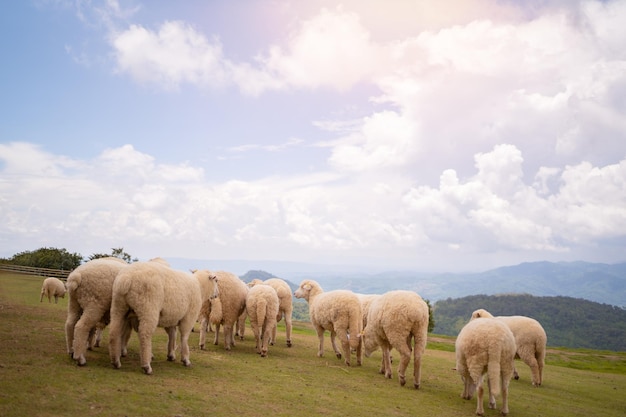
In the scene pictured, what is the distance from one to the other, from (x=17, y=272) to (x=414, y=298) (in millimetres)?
55326

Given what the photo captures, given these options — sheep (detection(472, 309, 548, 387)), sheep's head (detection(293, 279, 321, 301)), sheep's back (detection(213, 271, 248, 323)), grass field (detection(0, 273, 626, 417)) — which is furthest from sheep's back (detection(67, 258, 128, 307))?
sheep (detection(472, 309, 548, 387))

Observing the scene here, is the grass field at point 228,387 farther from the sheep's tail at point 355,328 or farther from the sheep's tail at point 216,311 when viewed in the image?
the sheep's tail at point 216,311

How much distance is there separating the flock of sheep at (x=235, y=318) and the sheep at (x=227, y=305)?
0.04 metres

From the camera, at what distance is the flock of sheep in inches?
391

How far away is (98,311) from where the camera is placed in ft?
33.9

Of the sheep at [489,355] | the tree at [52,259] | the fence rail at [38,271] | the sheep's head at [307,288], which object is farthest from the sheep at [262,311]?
the tree at [52,259]

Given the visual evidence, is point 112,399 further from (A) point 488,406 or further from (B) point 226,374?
(A) point 488,406

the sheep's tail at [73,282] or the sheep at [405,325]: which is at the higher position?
the sheep's tail at [73,282]

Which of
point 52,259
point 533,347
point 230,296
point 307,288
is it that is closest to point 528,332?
point 533,347

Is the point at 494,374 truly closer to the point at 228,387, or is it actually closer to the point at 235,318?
the point at 228,387

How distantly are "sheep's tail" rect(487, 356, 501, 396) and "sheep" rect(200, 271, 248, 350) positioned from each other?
8.69m

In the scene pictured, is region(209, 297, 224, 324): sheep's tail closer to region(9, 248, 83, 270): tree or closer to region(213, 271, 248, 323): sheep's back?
region(213, 271, 248, 323): sheep's back

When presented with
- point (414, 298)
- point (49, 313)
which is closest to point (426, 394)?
point (414, 298)

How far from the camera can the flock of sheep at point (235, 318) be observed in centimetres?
992
